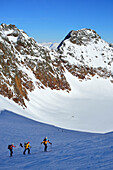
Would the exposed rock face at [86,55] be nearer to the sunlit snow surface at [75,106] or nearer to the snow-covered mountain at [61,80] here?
the snow-covered mountain at [61,80]

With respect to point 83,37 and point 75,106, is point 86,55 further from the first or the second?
point 75,106

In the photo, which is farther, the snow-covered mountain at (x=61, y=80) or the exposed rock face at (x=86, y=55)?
the exposed rock face at (x=86, y=55)

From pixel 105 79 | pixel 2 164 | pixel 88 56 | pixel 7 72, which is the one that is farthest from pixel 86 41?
pixel 2 164

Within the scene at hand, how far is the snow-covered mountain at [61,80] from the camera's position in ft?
132

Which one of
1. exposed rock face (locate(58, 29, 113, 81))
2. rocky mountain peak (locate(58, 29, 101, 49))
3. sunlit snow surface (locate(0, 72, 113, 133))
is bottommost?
sunlit snow surface (locate(0, 72, 113, 133))

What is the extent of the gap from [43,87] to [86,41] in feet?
208

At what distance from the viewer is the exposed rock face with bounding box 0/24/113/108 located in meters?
45.8

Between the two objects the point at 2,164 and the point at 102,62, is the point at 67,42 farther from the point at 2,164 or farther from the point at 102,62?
the point at 2,164

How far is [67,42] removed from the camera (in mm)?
108312

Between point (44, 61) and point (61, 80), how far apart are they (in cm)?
1154

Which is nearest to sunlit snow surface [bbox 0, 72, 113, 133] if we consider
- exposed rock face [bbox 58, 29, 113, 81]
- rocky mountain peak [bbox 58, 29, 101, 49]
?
exposed rock face [bbox 58, 29, 113, 81]

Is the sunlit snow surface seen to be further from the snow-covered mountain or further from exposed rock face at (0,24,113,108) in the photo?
exposed rock face at (0,24,113,108)

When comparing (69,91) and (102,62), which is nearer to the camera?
(69,91)

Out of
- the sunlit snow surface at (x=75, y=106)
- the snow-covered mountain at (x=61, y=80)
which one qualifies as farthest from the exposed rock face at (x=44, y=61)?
the sunlit snow surface at (x=75, y=106)
